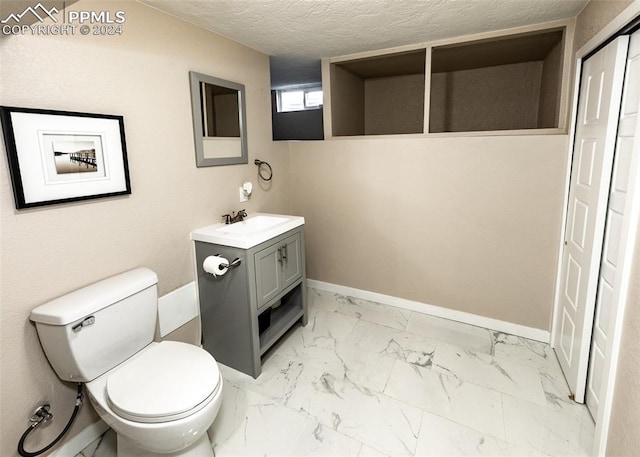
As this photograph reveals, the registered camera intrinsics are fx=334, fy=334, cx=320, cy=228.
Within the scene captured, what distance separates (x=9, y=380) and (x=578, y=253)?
282cm

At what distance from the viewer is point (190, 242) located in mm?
2145

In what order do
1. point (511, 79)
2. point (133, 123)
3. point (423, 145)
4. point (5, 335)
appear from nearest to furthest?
point (5, 335), point (133, 123), point (423, 145), point (511, 79)

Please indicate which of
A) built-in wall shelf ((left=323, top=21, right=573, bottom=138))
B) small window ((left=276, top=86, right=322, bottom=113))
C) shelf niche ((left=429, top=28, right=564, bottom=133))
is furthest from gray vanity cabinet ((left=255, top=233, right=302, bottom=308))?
small window ((left=276, top=86, right=322, bottom=113))

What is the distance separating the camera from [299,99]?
4.40m

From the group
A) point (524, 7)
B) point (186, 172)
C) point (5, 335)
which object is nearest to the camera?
point (5, 335)

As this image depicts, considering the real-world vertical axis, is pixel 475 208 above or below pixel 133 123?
below

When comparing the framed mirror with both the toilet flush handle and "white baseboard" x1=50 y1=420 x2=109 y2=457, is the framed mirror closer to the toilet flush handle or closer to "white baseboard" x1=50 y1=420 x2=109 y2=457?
the toilet flush handle

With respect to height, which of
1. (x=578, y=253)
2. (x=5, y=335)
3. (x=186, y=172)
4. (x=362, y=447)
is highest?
(x=186, y=172)

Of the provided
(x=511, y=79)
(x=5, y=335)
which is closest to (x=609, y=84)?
(x=511, y=79)

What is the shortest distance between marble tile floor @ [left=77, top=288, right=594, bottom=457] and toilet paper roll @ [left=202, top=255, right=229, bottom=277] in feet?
2.37

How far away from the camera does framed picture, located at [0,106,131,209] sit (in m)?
1.30

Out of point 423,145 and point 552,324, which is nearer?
point 552,324

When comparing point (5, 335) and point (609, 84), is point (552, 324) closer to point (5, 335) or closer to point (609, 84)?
point (609, 84)

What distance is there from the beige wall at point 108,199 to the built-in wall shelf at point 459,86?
1119 mm
